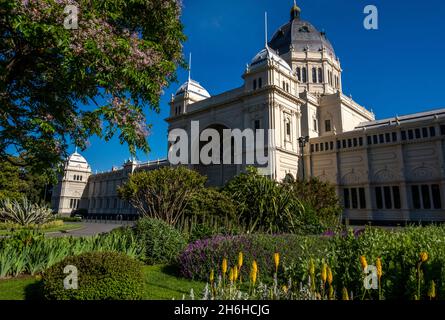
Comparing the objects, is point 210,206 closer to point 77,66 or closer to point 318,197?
point 318,197

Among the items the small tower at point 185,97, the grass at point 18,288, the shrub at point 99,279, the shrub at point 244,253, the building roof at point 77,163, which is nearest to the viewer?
the shrub at point 99,279

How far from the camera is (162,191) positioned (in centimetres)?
1570

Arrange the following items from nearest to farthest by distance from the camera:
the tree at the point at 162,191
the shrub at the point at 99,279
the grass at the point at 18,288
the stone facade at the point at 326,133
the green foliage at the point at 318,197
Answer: the shrub at the point at 99,279 < the grass at the point at 18,288 < the tree at the point at 162,191 < the green foliage at the point at 318,197 < the stone facade at the point at 326,133

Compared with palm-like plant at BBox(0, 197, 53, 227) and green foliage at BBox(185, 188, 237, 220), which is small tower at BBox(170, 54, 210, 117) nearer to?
palm-like plant at BBox(0, 197, 53, 227)

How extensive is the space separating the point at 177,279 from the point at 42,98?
6.53 meters

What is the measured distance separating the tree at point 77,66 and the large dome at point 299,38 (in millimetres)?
43733

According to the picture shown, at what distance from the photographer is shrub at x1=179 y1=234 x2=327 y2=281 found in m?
8.25

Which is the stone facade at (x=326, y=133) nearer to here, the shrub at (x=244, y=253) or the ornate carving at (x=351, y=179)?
the ornate carving at (x=351, y=179)

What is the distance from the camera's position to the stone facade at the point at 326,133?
102 feet

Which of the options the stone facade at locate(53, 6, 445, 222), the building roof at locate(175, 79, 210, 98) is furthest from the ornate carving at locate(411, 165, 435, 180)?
the building roof at locate(175, 79, 210, 98)

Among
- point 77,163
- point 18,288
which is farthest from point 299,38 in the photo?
point 77,163

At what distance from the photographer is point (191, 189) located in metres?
16.5

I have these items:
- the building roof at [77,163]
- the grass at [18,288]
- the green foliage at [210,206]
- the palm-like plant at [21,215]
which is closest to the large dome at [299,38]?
the green foliage at [210,206]
